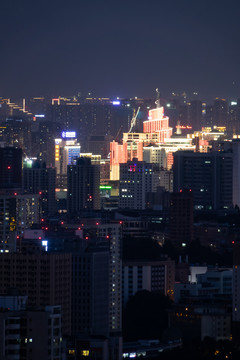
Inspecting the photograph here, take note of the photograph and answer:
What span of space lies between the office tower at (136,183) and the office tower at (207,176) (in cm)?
128

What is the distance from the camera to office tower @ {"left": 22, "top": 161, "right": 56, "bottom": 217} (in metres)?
87.3

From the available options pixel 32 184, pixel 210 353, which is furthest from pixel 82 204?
pixel 210 353

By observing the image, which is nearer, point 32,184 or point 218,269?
point 218,269

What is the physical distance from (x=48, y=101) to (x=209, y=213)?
43.5 m

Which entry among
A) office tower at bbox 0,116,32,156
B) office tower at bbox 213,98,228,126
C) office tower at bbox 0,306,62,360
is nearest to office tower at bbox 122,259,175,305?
office tower at bbox 0,306,62,360

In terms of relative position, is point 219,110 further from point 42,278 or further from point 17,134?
point 42,278

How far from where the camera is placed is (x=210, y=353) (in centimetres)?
4309

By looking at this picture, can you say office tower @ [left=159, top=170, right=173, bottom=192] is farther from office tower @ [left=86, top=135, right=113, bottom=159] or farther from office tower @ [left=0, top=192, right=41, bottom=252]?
office tower @ [left=0, top=192, right=41, bottom=252]

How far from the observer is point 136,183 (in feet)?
299

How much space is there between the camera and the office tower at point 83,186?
89000 millimetres

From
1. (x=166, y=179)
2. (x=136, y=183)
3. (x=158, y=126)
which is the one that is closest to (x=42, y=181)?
(x=136, y=183)

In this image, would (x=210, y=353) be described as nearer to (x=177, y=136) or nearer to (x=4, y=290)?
(x=4, y=290)

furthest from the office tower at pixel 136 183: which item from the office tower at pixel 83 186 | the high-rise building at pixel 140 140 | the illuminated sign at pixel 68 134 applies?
the illuminated sign at pixel 68 134

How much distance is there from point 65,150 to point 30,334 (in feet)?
241
